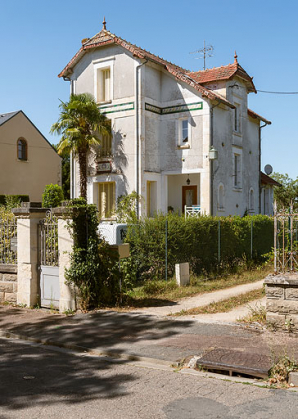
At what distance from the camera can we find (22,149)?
35.4 m

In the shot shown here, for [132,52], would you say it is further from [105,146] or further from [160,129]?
[105,146]

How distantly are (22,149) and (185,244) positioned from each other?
2412 cm

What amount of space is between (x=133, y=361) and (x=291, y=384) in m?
2.35

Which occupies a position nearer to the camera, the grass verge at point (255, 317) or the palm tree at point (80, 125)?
the grass verge at point (255, 317)

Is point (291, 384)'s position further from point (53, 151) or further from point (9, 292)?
point (53, 151)

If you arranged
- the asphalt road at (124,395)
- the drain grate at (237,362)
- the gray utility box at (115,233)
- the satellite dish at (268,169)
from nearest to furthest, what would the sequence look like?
the asphalt road at (124,395) < the drain grate at (237,362) < the gray utility box at (115,233) < the satellite dish at (268,169)

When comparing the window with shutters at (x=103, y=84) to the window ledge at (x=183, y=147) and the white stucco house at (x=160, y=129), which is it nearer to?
the white stucco house at (x=160, y=129)

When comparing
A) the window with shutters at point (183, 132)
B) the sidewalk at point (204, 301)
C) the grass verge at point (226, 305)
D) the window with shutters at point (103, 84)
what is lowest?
the sidewalk at point (204, 301)

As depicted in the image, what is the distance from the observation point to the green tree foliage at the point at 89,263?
1044cm

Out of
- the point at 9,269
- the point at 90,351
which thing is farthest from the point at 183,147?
the point at 90,351

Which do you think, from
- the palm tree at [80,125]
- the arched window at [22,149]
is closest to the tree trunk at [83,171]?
the palm tree at [80,125]

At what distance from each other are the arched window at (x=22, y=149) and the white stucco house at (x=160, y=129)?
951 centimetres

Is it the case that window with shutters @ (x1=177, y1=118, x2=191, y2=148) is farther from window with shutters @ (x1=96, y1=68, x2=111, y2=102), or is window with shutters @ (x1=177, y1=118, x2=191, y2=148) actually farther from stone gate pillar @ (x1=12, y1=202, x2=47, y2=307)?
stone gate pillar @ (x1=12, y1=202, x2=47, y2=307)

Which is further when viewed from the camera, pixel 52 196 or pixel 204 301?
pixel 52 196
